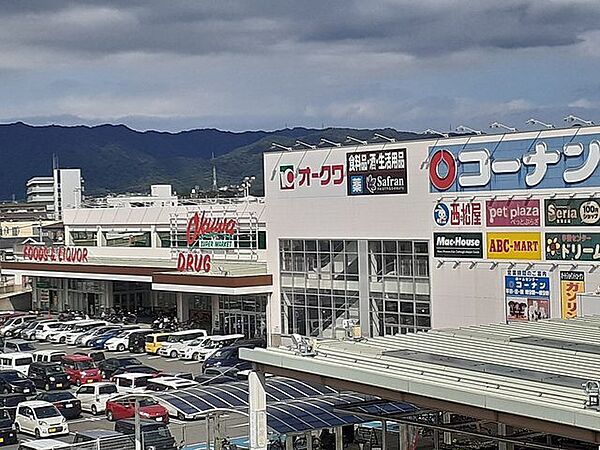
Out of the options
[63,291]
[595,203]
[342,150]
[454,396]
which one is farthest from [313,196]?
[454,396]

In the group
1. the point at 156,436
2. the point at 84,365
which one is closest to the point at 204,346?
the point at 84,365

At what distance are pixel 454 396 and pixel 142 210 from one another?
3445cm

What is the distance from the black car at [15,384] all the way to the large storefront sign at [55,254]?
1773 centimetres

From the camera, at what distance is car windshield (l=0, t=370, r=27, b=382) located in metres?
29.0

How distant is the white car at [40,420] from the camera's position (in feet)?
76.4

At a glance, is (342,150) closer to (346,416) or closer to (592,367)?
(346,416)

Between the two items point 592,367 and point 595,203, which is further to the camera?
point 595,203

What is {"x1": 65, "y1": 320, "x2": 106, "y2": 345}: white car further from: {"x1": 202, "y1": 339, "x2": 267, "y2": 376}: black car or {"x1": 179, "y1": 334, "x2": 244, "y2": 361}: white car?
{"x1": 202, "y1": 339, "x2": 267, "y2": 376}: black car

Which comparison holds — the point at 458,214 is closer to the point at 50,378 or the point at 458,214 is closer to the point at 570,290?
the point at 570,290

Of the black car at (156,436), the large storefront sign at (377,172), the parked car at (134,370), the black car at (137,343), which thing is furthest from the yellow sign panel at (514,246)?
the black car at (137,343)

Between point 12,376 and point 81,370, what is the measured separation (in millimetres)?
2104

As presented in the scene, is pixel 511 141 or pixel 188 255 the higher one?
pixel 511 141

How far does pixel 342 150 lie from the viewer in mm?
33750

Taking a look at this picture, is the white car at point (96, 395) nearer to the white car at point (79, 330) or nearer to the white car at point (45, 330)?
the white car at point (79, 330)
